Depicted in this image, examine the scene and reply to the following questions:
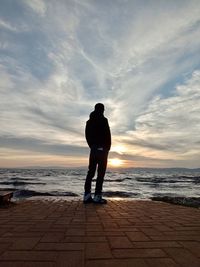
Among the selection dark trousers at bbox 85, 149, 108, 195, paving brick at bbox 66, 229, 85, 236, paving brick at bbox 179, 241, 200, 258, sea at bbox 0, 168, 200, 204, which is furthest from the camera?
sea at bbox 0, 168, 200, 204

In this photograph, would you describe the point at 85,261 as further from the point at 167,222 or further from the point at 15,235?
the point at 167,222

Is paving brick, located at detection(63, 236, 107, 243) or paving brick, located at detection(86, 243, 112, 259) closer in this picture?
paving brick, located at detection(86, 243, 112, 259)

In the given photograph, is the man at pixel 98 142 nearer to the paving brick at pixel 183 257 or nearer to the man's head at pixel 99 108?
the man's head at pixel 99 108

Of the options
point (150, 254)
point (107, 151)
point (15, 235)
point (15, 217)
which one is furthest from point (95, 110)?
point (150, 254)

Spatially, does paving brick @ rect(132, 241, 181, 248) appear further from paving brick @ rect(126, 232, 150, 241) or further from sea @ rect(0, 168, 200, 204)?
sea @ rect(0, 168, 200, 204)

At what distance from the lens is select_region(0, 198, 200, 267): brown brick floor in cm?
194

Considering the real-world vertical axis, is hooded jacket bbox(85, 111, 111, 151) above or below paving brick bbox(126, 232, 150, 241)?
above

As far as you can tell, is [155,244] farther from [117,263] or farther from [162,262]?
[117,263]

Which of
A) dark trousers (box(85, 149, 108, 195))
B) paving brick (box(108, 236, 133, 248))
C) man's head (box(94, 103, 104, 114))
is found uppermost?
man's head (box(94, 103, 104, 114))

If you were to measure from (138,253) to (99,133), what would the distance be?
359 centimetres

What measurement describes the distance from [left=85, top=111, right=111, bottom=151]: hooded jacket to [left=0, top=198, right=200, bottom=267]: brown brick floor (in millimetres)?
2045

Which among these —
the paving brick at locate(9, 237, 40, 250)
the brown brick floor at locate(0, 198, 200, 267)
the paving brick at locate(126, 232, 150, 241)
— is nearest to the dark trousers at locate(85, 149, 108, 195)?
the brown brick floor at locate(0, 198, 200, 267)

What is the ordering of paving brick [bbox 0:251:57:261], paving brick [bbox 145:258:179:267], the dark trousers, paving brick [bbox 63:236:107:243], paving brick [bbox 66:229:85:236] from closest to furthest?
paving brick [bbox 145:258:179:267]
paving brick [bbox 0:251:57:261]
paving brick [bbox 63:236:107:243]
paving brick [bbox 66:229:85:236]
the dark trousers

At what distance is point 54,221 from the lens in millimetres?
3555
